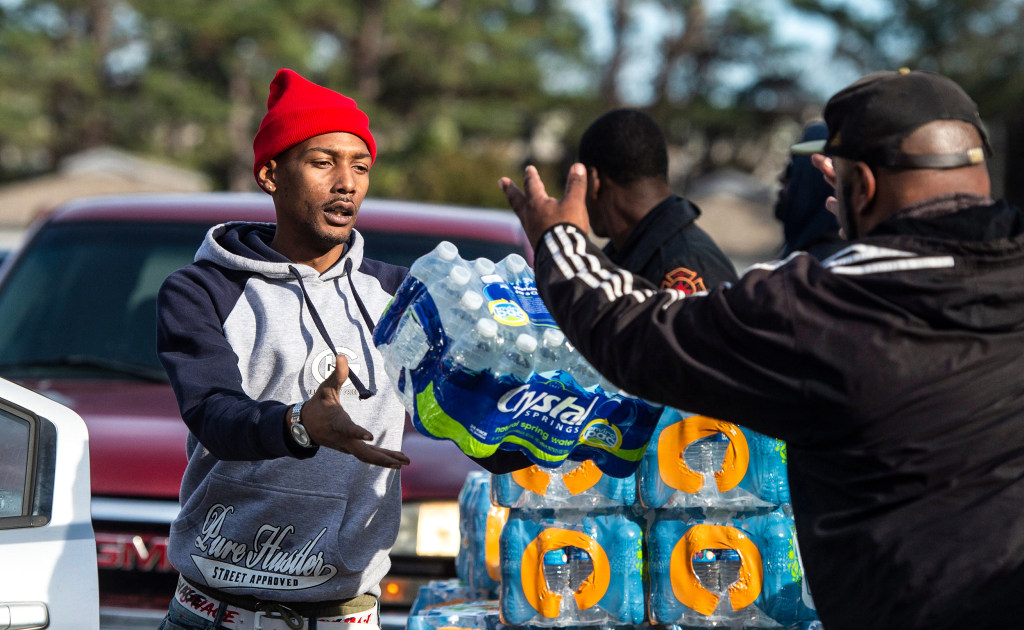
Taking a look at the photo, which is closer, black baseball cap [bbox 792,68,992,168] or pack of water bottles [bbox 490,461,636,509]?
black baseball cap [bbox 792,68,992,168]

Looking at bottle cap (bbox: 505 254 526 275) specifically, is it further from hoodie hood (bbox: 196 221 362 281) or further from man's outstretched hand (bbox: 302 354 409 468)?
man's outstretched hand (bbox: 302 354 409 468)

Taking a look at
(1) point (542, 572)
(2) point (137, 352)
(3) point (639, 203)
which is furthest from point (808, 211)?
(2) point (137, 352)

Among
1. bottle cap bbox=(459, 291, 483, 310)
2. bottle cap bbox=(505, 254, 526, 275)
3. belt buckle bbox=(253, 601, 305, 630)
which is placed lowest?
belt buckle bbox=(253, 601, 305, 630)

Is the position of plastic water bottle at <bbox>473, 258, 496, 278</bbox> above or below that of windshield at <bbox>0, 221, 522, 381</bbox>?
Result: below

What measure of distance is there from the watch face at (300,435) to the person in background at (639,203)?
1562 millimetres

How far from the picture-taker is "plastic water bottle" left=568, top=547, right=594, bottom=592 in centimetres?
281

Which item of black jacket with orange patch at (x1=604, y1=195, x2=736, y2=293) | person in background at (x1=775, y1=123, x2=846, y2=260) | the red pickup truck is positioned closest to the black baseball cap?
black jacket with orange patch at (x1=604, y1=195, x2=736, y2=293)

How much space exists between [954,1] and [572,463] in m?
37.8

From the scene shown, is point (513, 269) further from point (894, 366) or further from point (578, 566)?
point (894, 366)

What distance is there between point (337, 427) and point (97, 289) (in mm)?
2728

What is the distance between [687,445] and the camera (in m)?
2.77

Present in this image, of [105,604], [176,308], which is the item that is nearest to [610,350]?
[176,308]

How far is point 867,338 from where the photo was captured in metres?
1.98

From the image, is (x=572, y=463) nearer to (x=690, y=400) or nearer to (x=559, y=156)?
(x=690, y=400)
